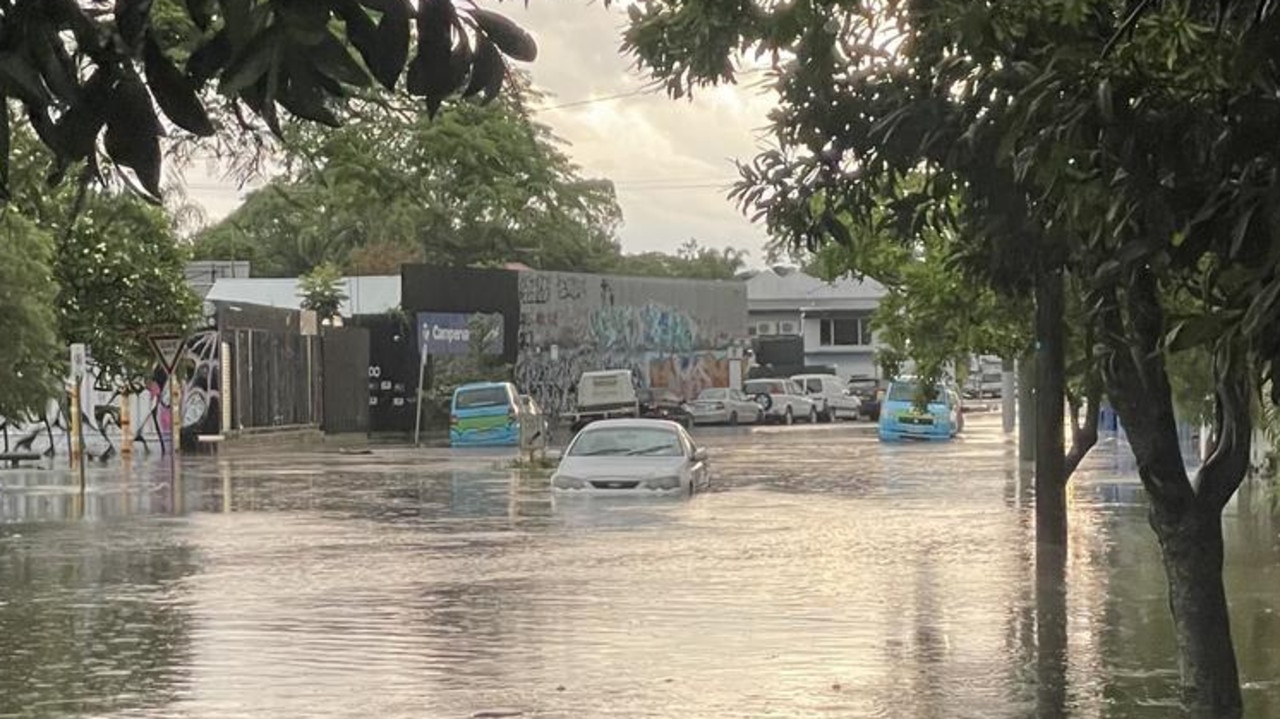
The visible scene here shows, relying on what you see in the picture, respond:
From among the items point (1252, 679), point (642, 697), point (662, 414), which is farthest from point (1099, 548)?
point (662, 414)

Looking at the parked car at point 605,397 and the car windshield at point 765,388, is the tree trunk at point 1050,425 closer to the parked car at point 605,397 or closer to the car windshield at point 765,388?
the parked car at point 605,397

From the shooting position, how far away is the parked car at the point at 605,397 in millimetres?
56781

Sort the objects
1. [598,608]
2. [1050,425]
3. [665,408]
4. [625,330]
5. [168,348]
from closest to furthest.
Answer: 1. [598,608]
2. [1050,425]
3. [168,348]
4. [665,408]
5. [625,330]

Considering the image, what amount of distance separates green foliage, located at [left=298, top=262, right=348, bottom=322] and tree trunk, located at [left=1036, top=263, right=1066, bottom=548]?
134 ft

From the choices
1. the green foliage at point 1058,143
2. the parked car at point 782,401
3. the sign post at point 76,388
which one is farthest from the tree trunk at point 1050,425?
the parked car at point 782,401

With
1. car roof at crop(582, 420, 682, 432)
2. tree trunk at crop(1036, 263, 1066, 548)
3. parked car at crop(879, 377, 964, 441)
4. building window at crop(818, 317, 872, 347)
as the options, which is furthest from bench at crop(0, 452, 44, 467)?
building window at crop(818, 317, 872, 347)

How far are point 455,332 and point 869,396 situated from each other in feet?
62.5

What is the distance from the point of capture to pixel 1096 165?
623cm

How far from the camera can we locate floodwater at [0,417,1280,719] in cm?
1123

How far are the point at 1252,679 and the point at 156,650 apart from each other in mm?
6994

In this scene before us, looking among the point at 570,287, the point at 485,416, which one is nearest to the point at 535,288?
the point at 570,287

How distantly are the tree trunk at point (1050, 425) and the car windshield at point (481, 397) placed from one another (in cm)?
2999

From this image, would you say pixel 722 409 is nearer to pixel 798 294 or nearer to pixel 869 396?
pixel 869 396

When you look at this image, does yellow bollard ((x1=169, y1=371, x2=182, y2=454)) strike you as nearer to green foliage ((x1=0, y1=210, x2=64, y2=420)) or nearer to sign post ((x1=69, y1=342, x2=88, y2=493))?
sign post ((x1=69, y1=342, x2=88, y2=493))
